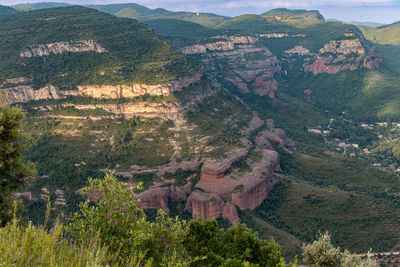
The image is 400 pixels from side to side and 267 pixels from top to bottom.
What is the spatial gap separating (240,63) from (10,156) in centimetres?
16424

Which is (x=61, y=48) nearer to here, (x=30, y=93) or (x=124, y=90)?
(x=30, y=93)

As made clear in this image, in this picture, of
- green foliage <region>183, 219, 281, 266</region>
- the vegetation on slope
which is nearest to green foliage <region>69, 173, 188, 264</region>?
green foliage <region>183, 219, 281, 266</region>

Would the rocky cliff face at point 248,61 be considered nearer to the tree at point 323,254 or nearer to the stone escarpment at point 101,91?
the stone escarpment at point 101,91

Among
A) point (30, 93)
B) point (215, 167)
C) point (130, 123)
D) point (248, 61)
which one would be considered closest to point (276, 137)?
point (215, 167)

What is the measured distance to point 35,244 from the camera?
13.3 m

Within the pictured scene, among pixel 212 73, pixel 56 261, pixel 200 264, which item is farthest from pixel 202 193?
pixel 212 73

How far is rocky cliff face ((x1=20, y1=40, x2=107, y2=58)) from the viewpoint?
95.3 meters

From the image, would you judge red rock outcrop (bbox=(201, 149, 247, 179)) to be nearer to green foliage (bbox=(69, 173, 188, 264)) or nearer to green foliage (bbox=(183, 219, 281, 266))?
green foliage (bbox=(183, 219, 281, 266))

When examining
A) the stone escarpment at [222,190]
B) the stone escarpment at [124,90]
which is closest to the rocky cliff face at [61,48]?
the stone escarpment at [124,90]

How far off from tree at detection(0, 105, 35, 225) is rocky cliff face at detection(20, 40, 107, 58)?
85.4m

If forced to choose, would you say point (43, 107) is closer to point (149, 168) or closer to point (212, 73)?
point (149, 168)

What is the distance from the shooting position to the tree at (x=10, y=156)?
76.3 feet

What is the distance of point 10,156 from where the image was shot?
82.4 ft

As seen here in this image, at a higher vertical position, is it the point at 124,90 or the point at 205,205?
the point at 124,90
